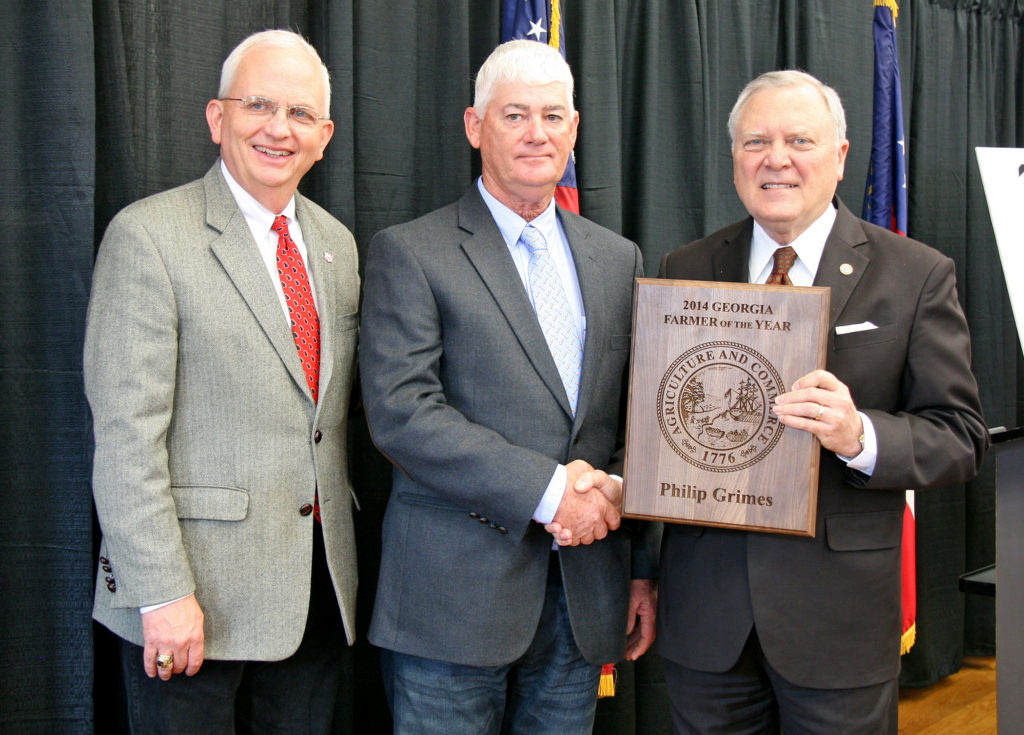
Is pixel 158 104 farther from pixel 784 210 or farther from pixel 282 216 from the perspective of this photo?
pixel 784 210

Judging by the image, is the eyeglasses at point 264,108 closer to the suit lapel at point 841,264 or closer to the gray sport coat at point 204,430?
the gray sport coat at point 204,430

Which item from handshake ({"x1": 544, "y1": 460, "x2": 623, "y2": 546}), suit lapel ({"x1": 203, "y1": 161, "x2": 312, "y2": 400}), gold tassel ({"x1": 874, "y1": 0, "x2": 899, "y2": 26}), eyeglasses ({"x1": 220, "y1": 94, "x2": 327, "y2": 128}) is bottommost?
handshake ({"x1": 544, "y1": 460, "x2": 623, "y2": 546})

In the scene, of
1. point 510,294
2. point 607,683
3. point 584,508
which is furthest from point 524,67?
point 607,683

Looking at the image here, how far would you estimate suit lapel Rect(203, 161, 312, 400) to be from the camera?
5.34ft

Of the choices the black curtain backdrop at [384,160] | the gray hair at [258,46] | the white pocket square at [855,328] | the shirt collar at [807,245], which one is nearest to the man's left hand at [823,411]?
the white pocket square at [855,328]

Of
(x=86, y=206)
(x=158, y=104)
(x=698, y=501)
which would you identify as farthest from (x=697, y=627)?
(x=158, y=104)

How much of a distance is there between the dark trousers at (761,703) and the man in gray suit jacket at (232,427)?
0.66m

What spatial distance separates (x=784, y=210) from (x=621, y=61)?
1.44m

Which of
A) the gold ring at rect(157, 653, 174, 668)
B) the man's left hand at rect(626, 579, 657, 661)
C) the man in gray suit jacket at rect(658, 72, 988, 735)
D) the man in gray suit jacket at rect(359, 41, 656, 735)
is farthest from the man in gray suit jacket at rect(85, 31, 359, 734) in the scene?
the man in gray suit jacket at rect(658, 72, 988, 735)

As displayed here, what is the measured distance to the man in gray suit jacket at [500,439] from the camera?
5.30 feet

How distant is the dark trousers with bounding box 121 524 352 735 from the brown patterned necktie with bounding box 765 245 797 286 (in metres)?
1.00

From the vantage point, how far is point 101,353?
1516mm

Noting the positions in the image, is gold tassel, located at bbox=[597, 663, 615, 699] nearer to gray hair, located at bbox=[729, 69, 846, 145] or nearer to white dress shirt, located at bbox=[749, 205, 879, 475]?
white dress shirt, located at bbox=[749, 205, 879, 475]

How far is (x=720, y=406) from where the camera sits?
5.20 feet
